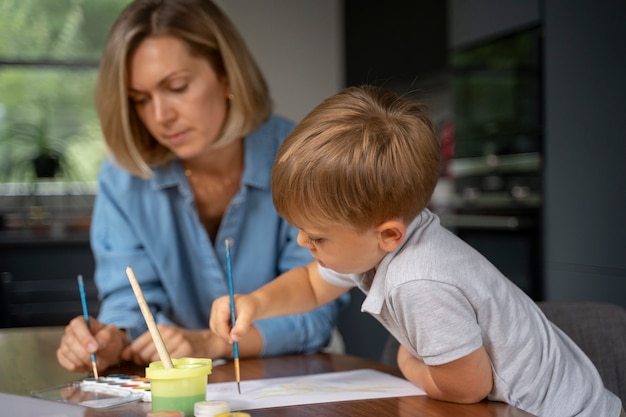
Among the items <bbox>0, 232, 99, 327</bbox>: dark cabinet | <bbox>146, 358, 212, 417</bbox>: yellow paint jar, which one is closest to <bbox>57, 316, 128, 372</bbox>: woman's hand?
<bbox>146, 358, 212, 417</bbox>: yellow paint jar

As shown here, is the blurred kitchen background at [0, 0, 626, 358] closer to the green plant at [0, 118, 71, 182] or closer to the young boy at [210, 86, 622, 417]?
the green plant at [0, 118, 71, 182]

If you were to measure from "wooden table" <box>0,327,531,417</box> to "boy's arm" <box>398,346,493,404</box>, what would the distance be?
1cm

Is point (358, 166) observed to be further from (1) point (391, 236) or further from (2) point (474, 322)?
(2) point (474, 322)

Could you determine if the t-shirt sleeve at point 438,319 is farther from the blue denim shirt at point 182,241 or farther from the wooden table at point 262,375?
the blue denim shirt at point 182,241

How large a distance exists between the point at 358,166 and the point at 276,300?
369 mm

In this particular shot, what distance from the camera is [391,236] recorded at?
109 cm

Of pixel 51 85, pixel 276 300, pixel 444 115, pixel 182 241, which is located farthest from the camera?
pixel 51 85

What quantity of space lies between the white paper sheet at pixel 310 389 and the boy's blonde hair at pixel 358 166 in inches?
9.5

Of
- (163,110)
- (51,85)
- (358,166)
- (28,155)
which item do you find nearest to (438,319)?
(358,166)

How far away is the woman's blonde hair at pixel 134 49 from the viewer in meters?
1.66

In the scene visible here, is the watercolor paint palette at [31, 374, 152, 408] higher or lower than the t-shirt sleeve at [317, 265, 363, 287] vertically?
lower

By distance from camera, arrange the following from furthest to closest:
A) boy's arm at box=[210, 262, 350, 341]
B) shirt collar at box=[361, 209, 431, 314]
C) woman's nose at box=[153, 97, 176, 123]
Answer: woman's nose at box=[153, 97, 176, 123], boy's arm at box=[210, 262, 350, 341], shirt collar at box=[361, 209, 431, 314]

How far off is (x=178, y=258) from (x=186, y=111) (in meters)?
0.29

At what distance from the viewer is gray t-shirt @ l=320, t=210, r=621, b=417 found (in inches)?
40.9
